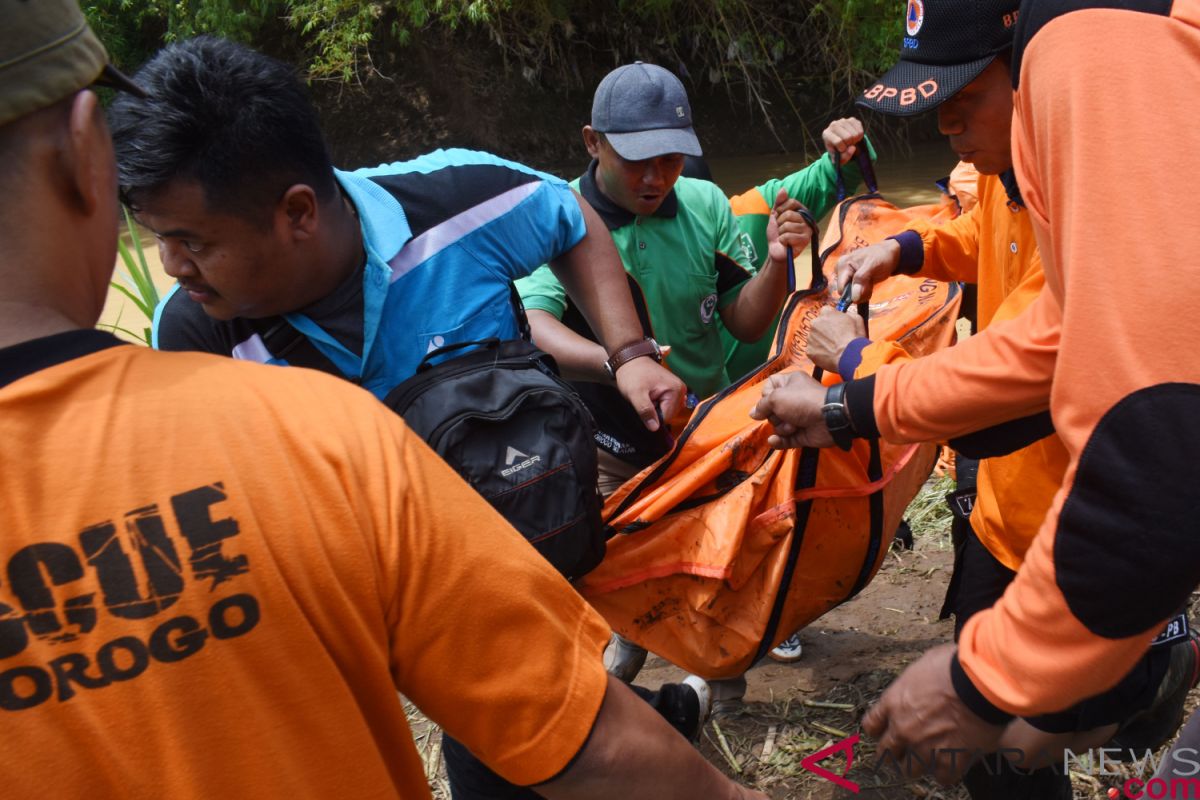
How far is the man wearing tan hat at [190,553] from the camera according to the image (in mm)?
963

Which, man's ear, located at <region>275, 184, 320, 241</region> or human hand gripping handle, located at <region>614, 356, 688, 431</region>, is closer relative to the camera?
man's ear, located at <region>275, 184, 320, 241</region>

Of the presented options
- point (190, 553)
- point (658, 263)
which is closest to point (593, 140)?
point (658, 263)

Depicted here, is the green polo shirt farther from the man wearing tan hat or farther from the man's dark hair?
the man wearing tan hat

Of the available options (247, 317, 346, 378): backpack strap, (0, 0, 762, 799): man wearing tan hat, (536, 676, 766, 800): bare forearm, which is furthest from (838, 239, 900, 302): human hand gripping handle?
(0, 0, 762, 799): man wearing tan hat

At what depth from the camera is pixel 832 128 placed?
340cm

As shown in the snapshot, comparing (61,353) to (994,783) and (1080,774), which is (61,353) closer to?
(994,783)

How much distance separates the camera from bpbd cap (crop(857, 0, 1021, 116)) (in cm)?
182

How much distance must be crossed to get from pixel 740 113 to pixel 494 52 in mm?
2906

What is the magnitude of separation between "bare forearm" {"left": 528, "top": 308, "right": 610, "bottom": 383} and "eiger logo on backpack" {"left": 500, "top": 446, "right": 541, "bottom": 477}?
99 cm

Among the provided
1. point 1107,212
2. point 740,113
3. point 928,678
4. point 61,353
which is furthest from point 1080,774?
point 740,113

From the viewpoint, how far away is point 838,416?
202 cm

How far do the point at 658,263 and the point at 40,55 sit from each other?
2.49m

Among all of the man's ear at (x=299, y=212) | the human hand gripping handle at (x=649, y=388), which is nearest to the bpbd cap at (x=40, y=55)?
the man's ear at (x=299, y=212)

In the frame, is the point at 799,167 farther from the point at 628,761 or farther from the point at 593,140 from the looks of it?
the point at 628,761
